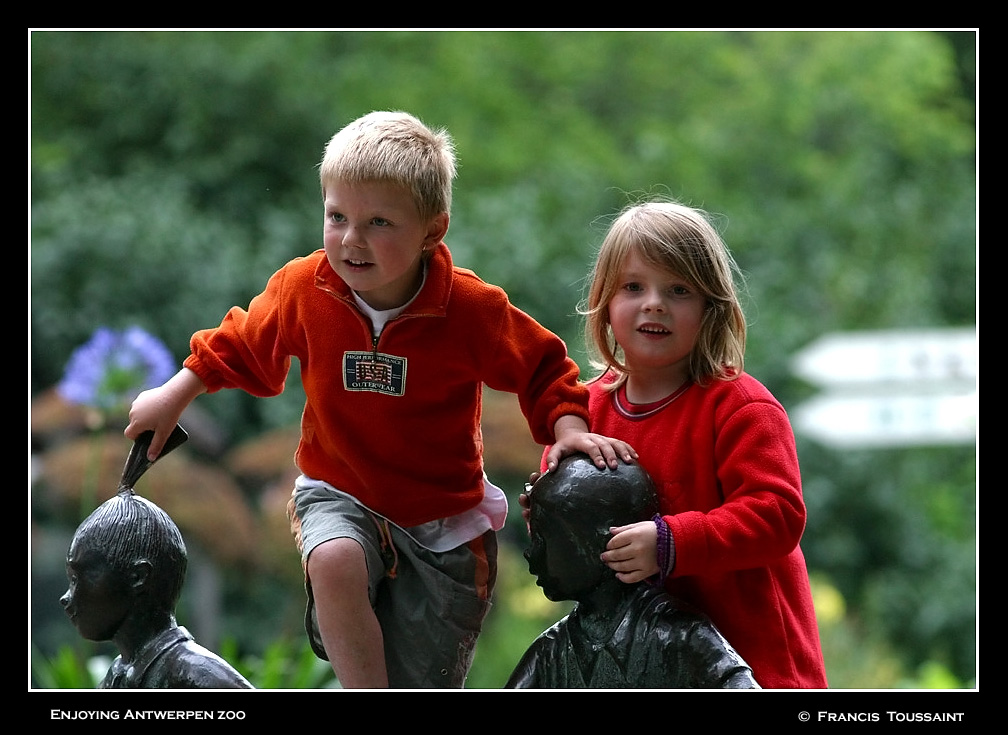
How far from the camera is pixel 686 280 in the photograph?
7.52ft

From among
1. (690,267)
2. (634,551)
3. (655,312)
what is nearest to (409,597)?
(634,551)

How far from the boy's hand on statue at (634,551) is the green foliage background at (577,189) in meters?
3.65

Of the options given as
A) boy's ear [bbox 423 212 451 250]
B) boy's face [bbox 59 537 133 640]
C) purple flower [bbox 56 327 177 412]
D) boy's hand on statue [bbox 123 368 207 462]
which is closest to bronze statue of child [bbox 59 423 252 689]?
boy's face [bbox 59 537 133 640]

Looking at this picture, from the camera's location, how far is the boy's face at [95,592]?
227 cm

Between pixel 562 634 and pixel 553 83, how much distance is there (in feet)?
25.7

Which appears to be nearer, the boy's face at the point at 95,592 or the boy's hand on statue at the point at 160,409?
the boy's face at the point at 95,592

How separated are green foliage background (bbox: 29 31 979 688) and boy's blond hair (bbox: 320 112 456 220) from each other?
11.3 feet

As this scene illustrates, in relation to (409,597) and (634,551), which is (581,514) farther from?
(409,597)

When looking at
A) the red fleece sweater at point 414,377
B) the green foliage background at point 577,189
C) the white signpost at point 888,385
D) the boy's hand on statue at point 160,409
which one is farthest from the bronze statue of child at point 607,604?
the white signpost at point 888,385

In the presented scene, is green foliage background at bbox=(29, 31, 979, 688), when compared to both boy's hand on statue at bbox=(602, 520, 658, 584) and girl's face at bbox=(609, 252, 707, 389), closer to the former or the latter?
girl's face at bbox=(609, 252, 707, 389)

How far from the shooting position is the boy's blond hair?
7.22 feet

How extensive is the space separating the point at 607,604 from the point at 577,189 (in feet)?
20.1

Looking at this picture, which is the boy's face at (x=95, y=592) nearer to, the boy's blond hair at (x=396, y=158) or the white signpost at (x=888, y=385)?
the boy's blond hair at (x=396, y=158)

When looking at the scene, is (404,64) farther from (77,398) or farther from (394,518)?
(394,518)
